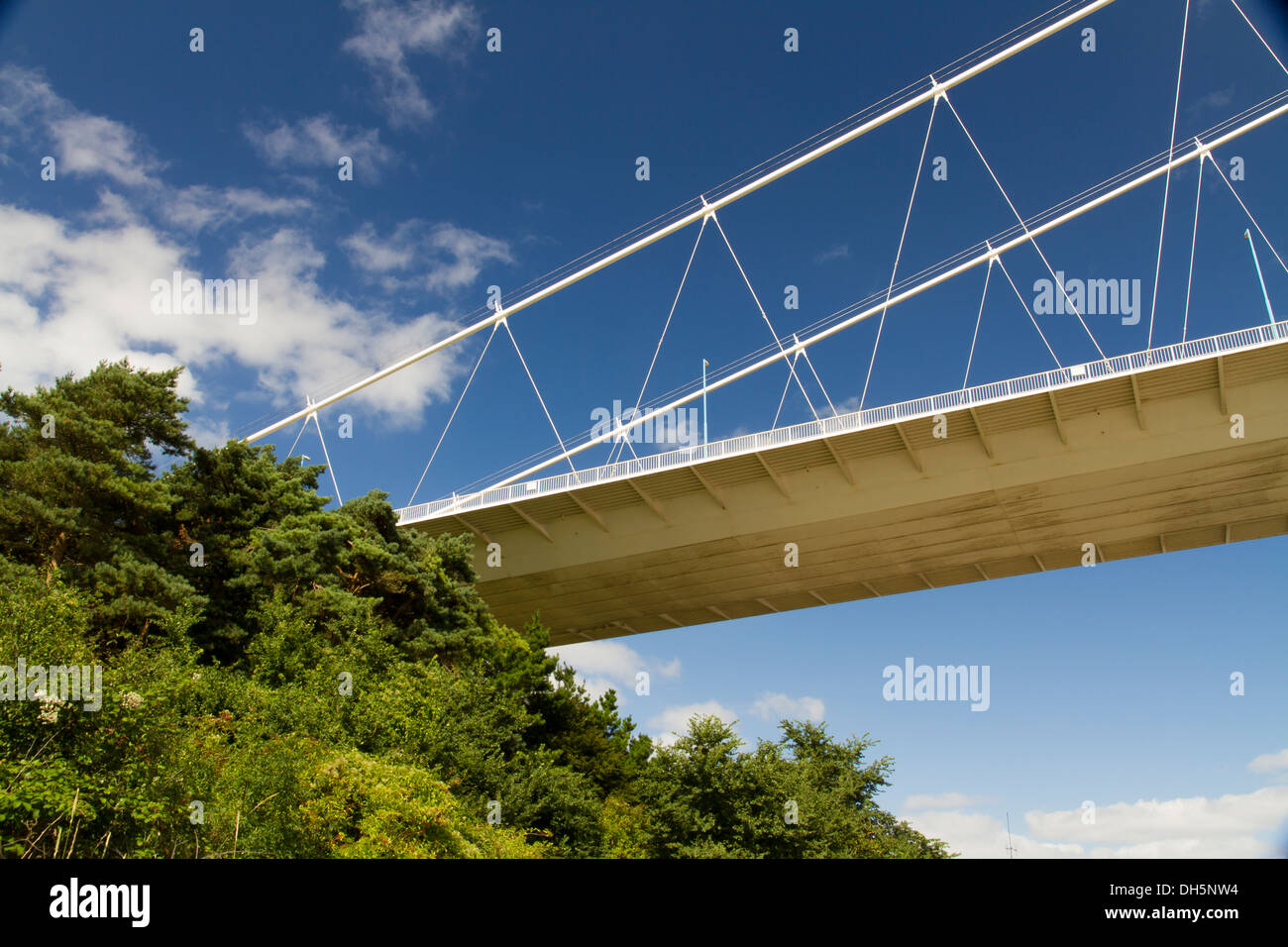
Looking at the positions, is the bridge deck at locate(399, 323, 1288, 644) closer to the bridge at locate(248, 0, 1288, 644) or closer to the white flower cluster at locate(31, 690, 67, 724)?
the bridge at locate(248, 0, 1288, 644)

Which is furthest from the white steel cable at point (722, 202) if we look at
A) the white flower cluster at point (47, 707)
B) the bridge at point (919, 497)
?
the white flower cluster at point (47, 707)

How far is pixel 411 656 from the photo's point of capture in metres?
22.7

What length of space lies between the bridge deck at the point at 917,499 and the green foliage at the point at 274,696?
20.5 feet

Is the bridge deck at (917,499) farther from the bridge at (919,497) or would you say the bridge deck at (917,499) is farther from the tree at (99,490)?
the tree at (99,490)

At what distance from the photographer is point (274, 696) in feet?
49.9

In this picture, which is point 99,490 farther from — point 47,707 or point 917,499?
point 917,499

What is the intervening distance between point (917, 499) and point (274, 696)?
77.3 feet

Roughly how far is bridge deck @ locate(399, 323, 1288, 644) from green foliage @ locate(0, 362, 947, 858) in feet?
20.5

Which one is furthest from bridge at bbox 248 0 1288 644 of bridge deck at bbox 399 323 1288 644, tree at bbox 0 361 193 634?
tree at bbox 0 361 193 634

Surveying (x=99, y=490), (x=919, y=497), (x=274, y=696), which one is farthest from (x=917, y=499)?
(x=99, y=490)

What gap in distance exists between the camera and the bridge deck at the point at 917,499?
91.5 feet

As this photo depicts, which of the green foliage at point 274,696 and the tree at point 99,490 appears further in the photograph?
the tree at point 99,490

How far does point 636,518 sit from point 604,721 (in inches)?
330

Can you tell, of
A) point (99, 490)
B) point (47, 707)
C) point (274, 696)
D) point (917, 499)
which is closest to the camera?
point (47, 707)
